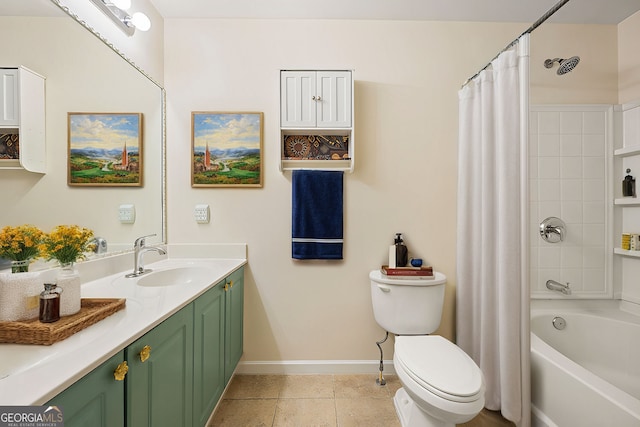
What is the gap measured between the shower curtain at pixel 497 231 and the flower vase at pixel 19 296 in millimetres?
1857

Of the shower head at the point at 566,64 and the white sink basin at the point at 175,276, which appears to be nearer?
the white sink basin at the point at 175,276

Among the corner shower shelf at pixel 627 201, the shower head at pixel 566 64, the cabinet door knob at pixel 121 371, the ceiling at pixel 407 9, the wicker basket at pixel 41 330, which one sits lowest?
the cabinet door knob at pixel 121 371

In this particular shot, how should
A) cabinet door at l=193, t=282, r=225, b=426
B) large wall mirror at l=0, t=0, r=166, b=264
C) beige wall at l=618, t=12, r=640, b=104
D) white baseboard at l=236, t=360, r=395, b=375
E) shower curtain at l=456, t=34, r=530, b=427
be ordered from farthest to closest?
1. white baseboard at l=236, t=360, r=395, b=375
2. beige wall at l=618, t=12, r=640, b=104
3. shower curtain at l=456, t=34, r=530, b=427
4. cabinet door at l=193, t=282, r=225, b=426
5. large wall mirror at l=0, t=0, r=166, b=264

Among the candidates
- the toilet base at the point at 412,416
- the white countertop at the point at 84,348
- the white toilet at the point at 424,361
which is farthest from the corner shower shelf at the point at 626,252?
the white countertop at the point at 84,348

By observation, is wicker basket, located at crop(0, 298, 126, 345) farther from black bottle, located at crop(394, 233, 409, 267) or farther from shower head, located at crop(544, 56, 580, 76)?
shower head, located at crop(544, 56, 580, 76)

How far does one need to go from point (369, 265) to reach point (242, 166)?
1125 mm

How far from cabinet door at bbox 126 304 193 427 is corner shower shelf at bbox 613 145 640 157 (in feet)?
8.61

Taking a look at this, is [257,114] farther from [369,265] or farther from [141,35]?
[369,265]

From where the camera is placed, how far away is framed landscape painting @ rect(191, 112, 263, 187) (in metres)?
1.91

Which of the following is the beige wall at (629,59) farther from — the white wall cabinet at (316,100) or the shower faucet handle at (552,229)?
the white wall cabinet at (316,100)

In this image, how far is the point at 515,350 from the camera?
1.35 meters

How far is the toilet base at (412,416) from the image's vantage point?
1273 millimetres

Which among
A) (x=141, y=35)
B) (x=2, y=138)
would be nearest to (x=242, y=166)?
(x=141, y=35)

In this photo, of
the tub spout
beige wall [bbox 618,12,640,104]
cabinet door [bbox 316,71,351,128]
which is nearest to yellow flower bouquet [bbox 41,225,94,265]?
cabinet door [bbox 316,71,351,128]
